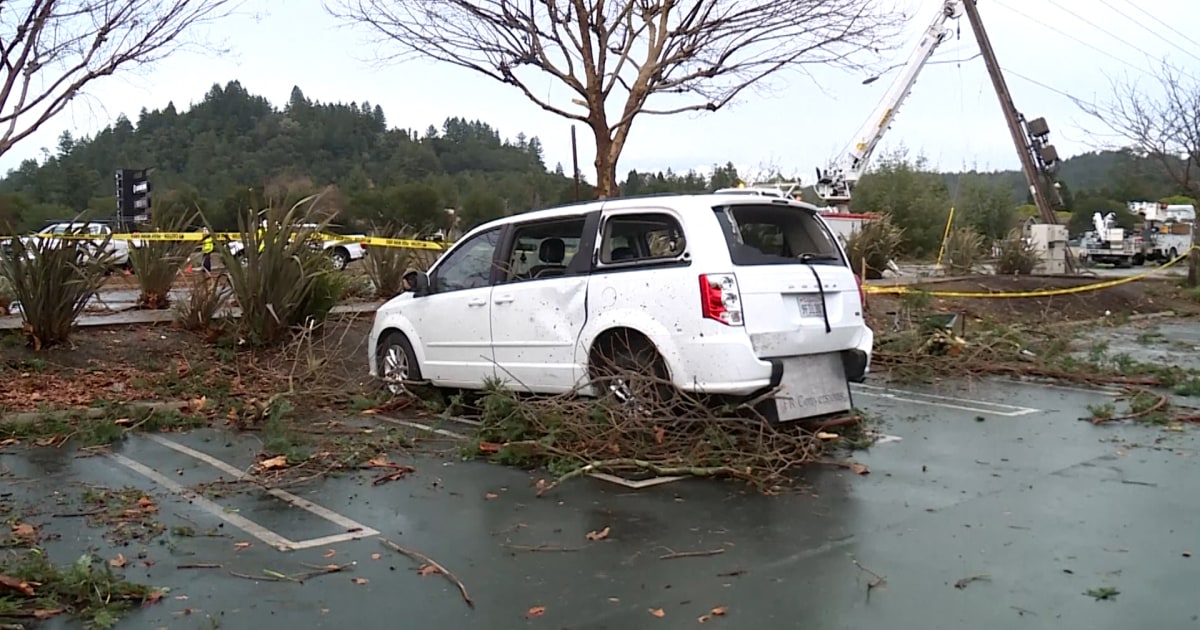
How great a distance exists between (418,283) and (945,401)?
501 cm

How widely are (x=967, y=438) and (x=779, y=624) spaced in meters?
4.47

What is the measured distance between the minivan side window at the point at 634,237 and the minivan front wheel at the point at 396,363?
93.9 inches

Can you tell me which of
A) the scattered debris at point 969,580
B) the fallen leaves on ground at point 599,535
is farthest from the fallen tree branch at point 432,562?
the scattered debris at point 969,580

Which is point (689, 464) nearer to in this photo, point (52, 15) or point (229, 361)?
point (229, 361)

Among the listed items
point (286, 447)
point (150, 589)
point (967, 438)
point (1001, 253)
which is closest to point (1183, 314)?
point (1001, 253)

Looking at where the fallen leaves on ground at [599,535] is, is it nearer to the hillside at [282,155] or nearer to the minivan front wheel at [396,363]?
the minivan front wheel at [396,363]

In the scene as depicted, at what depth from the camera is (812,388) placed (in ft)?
25.0

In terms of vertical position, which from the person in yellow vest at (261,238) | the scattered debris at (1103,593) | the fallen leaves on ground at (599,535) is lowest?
the scattered debris at (1103,593)

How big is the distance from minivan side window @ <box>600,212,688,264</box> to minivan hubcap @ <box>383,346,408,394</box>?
2560 millimetres

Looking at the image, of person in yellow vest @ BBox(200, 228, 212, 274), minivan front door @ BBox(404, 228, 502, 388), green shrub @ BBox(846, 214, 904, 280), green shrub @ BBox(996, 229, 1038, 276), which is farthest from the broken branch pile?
green shrub @ BBox(996, 229, 1038, 276)

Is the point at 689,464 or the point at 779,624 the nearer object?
the point at 779,624

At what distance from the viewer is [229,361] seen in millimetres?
11062

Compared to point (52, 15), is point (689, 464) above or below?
below

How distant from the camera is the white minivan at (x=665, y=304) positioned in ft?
23.7
